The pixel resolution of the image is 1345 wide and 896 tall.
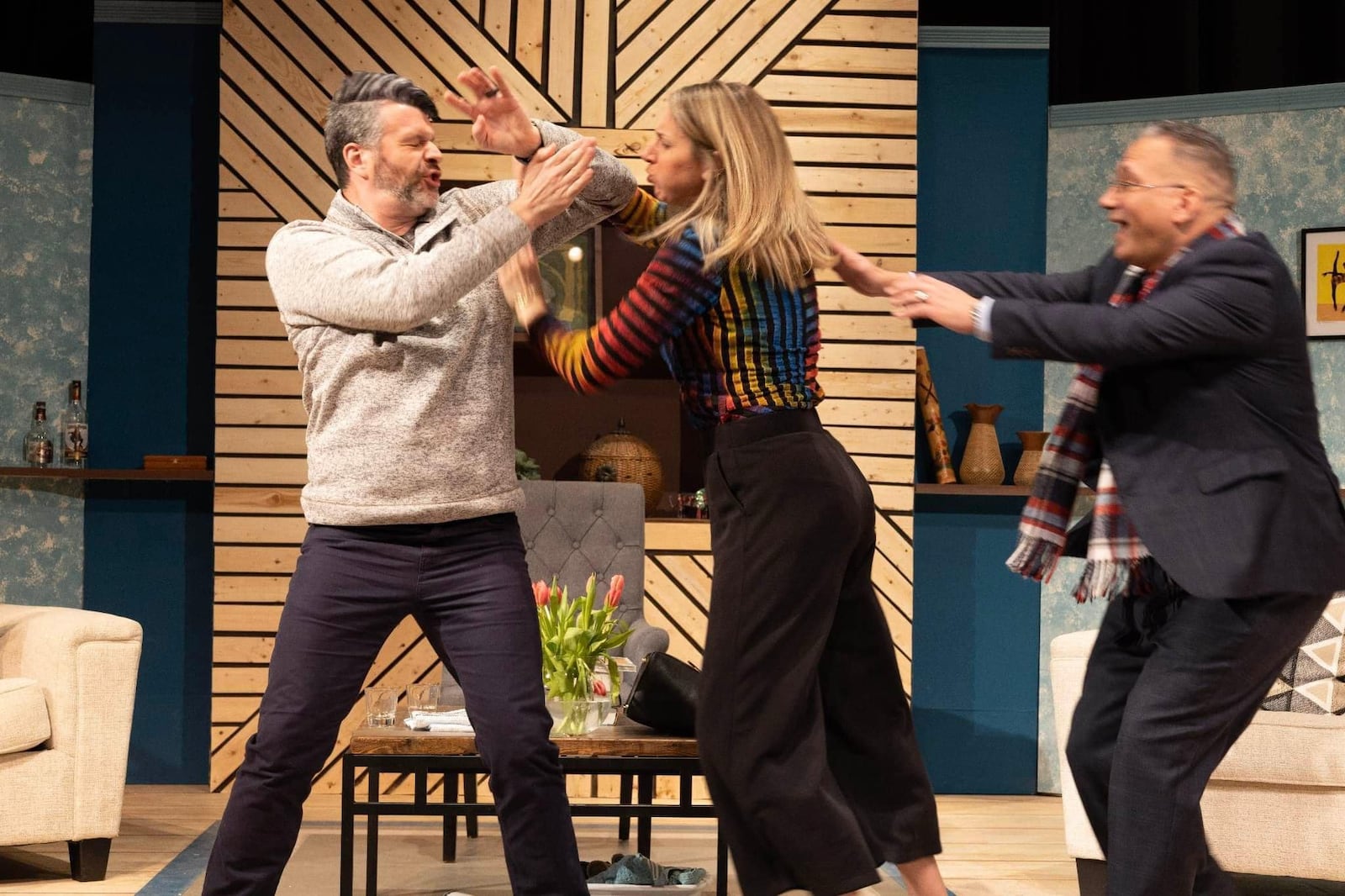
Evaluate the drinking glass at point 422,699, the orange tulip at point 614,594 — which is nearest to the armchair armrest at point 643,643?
the orange tulip at point 614,594

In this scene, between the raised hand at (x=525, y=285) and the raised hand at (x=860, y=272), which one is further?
the raised hand at (x=860, y=272)

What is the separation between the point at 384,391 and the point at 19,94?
4142 mm

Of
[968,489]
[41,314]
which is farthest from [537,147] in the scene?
[41,314]

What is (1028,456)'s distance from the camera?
18.5 feet

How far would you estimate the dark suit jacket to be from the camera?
226 cm

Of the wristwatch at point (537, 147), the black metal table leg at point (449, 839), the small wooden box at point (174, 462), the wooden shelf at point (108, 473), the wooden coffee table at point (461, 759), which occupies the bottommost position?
the black metal table leg at point (449, 839)

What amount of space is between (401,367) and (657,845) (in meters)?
2.55

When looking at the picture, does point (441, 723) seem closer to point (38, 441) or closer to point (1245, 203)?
point (38, 441)

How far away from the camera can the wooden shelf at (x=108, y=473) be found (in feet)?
18.0

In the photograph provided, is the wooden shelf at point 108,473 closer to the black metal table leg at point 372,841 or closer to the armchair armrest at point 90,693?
the armchair armrest at point 90,693

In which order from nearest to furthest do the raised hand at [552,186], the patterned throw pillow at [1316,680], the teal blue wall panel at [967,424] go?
1. the raised hand at [552,186]
2. the patterned throw pillow at [1316,680]
3. the teal blue wall panel at [967,424]

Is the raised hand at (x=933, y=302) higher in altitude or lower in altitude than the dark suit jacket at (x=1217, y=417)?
higher

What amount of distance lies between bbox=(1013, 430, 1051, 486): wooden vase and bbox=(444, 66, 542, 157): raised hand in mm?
3482

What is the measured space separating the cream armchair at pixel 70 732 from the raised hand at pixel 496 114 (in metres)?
2.20
